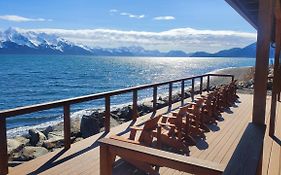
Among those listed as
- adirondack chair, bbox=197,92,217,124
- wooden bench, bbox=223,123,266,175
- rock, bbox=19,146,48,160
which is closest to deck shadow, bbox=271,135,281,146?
adirondack chair, bbox=197,92,217,124

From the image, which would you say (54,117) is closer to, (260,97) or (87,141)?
(87,141)

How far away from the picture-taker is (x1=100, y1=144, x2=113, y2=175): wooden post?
2.40 m

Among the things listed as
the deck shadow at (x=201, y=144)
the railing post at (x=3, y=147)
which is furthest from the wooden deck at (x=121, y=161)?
the railing post at (x=3, y=147)

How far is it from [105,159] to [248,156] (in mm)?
1093

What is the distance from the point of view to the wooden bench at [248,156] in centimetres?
167

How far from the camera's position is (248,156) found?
6.26 ft

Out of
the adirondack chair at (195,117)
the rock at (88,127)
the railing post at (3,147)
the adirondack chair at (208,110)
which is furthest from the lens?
the rock at (88,127)

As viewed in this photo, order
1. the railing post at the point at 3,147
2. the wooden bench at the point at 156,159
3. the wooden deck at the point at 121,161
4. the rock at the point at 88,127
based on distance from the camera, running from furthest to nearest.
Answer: the rock at the point at 88,127, the wooden deck at the point at 121,161, the railing post at the point at 3,147, the wooden bench at the point at 156,159

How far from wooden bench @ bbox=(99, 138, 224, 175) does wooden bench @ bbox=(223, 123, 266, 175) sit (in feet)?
0.42

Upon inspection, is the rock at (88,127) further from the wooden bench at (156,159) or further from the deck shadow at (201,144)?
the wooden bench at (156,159)

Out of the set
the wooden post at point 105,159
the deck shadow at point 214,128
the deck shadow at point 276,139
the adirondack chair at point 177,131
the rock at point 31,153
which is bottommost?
the rock at point 31,153

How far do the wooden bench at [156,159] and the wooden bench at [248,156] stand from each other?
0.13 meters

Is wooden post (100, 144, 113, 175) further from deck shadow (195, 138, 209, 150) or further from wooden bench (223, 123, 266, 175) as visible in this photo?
deck shadow (195, 138, 209, 150)

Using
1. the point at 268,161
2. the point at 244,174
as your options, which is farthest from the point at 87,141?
the point at 244,174
